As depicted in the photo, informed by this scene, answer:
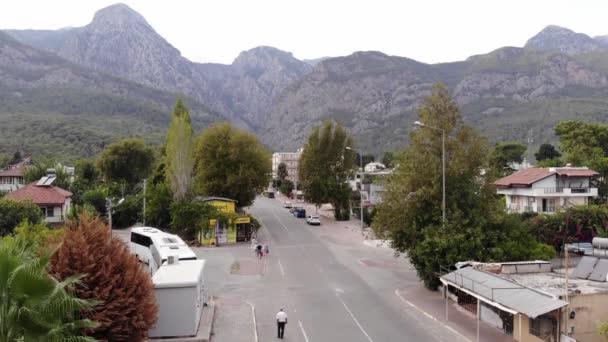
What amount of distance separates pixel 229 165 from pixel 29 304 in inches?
1661

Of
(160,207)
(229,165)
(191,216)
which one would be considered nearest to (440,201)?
(191,216)

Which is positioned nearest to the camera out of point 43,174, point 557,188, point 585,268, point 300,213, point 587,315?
point 587,315

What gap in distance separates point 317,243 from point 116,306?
2968 centimetres

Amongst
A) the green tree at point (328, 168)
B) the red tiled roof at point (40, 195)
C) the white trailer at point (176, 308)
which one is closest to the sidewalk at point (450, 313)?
the white trailer at point (176, 308)

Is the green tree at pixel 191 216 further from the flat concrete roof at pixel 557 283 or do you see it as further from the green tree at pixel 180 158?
the flat concrete roof at pixel 557 283

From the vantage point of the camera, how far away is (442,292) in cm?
2480

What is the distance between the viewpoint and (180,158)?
4469 centimetres

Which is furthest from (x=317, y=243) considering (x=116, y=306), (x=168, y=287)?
(x=116, y=306)

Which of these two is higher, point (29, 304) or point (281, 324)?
point (29, 304)

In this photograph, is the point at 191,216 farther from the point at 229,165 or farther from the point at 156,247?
the point at 156,247

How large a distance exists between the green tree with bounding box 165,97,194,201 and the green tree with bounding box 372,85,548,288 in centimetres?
2155

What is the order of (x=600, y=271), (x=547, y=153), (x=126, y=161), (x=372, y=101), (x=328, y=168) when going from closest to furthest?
(x=600, y=271) < (x=328, y=168) < (x=126, y=161) < (x=547, y=153) < (x=372, y=101)

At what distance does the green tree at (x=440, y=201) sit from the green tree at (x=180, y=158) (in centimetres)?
2155

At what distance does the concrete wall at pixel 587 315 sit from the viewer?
15.7m
